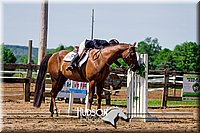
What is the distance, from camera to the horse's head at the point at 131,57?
326 inches

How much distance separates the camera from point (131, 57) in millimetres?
8312

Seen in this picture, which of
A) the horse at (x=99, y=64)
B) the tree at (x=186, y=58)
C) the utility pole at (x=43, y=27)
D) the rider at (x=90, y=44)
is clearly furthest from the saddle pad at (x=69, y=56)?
the tree at (x=186, y=58)

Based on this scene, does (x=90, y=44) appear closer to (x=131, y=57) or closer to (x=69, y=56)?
(x=69, y=56)

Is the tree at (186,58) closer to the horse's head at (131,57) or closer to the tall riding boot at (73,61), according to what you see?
the tall riding boot at (73,61)

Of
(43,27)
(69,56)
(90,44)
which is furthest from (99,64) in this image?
(43,27)

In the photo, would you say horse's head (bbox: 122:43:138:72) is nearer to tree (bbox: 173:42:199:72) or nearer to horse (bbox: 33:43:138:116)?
horse (bbox: 33:43:138:116)

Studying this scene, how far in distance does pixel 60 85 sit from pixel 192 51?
43.8 m

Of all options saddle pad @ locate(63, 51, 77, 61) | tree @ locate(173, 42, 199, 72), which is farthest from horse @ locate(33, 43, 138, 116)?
tree @ locate(173, 42, 199, 72)

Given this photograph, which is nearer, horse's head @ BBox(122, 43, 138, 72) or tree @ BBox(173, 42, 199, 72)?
horse's head @ BBox(122, 43, 138, 72)

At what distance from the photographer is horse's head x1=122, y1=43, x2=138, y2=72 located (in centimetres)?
829

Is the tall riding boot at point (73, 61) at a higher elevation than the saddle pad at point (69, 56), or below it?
below

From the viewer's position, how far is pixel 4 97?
13.9 metres

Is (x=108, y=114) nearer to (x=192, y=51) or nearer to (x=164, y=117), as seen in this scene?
(x=164, y=117)

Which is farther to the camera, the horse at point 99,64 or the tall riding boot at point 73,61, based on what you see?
the tall riding boot at point 73,61
